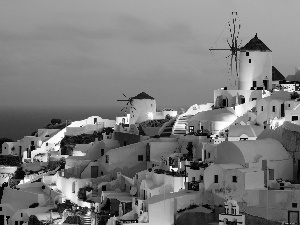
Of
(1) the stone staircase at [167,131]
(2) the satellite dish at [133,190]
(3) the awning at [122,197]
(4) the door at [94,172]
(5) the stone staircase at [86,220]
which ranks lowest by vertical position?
(5) the stone staircase at [86,220]

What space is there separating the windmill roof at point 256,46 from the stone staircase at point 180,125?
568 centimetres

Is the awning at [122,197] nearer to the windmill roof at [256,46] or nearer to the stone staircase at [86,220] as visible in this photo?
the stone staircase at [86,220]

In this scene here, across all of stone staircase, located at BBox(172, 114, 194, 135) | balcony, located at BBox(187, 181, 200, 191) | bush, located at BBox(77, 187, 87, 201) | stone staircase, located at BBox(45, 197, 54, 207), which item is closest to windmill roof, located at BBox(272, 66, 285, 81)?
stone staircase, located at BBox(172, 114, 194, 135)

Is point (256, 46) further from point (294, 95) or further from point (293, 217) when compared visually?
point (293, 217)

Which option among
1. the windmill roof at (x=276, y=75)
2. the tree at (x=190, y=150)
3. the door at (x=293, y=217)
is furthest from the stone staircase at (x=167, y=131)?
the door at (x=293, y=217)

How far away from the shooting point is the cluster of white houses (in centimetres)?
3472

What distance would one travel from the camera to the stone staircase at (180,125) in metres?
48.2

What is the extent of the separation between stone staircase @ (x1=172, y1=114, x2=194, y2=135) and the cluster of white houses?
3.4 inches

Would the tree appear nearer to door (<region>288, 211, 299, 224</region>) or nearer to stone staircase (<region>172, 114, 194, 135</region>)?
stone staircase (<region>172, 114, 194, 135</region>)

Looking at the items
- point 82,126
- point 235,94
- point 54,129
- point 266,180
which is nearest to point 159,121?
point 235,94

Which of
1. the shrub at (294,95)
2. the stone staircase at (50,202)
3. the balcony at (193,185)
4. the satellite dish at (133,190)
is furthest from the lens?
the stone staircase at (50,202)

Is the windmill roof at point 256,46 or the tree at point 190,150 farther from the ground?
the windmill roof at point 256,46

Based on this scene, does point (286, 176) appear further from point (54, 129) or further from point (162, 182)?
point (54, 129)

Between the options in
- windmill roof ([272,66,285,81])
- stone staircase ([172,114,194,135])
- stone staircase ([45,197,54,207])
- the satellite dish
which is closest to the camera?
the satellite dish
